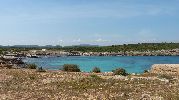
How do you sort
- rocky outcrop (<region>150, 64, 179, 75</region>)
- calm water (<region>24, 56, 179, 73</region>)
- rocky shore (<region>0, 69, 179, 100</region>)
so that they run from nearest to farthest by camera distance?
rocky shore (<region>0, 69, 179, 100</region>), rocky outcrop (<region>150, 64, 179, 75</region>), calm water (<region>24, 56, 179, 73</region>)

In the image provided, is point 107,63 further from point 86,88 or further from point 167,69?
point 86,88

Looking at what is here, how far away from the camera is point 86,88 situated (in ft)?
108

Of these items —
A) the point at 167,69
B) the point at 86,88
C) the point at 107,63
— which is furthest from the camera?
the point at 107,63

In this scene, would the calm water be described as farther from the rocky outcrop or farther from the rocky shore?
the rocky shore

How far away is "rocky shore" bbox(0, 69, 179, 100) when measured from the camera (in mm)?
28688

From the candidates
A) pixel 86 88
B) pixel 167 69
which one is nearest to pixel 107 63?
pixel 167 69

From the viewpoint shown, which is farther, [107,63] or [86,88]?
[107,63]

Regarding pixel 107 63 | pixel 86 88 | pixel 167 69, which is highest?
pixel 167 69

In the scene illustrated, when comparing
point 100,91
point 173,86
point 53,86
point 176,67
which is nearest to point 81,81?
point 53,86

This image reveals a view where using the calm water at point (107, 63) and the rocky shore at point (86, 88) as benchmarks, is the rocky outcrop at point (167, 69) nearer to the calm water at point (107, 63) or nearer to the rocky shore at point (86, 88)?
the rocky shore at point (86, 88)

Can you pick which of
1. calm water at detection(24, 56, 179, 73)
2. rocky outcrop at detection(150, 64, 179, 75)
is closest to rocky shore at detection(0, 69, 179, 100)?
rocky outcrop at detection(150, 64, 179, 75)

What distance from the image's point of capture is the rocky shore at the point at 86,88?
28688mm

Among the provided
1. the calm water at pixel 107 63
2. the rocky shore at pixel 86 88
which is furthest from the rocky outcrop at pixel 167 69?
the calm water at pixel 107 63

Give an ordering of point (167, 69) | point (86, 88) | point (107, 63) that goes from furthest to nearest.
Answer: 1. point (107, 63)
2. point (167, 69)
3. point (86, 88)
